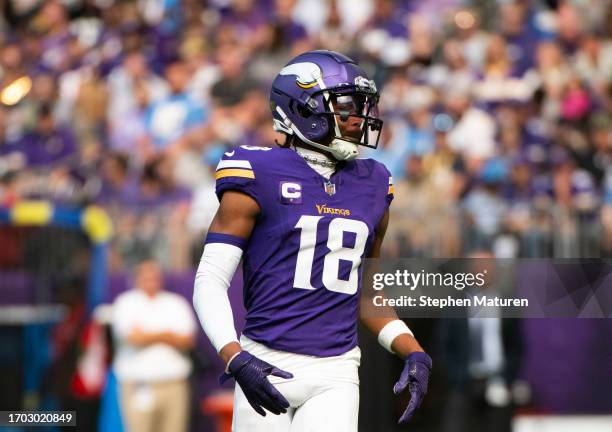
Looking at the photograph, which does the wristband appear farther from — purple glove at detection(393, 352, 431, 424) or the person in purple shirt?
the person in purple shirt

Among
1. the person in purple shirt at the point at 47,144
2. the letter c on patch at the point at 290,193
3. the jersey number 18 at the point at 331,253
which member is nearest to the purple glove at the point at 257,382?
the jersey number 18 at the point at 331,253

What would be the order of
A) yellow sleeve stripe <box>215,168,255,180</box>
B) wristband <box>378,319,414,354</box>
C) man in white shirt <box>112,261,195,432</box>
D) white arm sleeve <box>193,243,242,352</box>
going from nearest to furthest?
white arm sleeve <box>193,243,242,352</box>
yellow sleeve stripe <box>215,168,255,180</box>
wristband <box>378,319,414,354</box>
man in white shirt <box>112,261,195,432</box>

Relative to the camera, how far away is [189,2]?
12992mm

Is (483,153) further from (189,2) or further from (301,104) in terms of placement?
(301,104)

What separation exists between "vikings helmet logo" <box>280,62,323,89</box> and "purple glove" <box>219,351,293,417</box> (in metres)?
1.08

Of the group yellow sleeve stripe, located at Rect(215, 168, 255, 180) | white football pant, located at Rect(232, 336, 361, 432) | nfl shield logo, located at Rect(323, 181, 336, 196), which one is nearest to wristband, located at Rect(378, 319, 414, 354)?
white football pant, located at Rect(232, 336, 361, 432)

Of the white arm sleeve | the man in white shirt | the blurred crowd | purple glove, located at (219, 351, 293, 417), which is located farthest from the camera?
the blurred crowd

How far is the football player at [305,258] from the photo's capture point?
4141 millimetres

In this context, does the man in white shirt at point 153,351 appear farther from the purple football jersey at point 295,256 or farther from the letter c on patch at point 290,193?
the letter c on patch at point 290,193

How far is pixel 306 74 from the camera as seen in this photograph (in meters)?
4.43

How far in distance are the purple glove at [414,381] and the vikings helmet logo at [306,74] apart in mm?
1066

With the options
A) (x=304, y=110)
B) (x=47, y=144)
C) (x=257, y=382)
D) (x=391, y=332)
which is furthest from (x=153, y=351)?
(x=257, y=382)

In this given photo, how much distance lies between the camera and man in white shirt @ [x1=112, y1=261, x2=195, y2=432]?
834 cm

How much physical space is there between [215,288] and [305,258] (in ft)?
1.11
